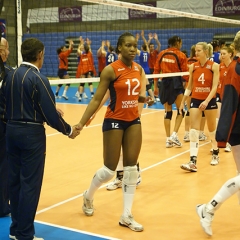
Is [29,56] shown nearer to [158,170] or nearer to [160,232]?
[160,232]

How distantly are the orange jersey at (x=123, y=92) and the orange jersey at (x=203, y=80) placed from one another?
249 centimetres

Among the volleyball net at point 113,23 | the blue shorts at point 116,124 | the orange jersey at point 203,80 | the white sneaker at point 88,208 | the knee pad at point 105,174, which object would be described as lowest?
the white sneaker at point 88,208

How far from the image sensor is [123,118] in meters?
4.17

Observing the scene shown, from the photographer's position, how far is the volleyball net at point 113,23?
20.3 metres

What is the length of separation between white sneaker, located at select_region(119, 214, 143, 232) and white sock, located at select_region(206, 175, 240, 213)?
68 cm

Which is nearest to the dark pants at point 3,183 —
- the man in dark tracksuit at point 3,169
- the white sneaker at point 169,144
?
the man in dark tracksuit at point 3,169

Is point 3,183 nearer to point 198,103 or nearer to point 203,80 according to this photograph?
point 198,103

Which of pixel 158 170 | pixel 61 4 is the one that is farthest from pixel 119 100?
pixel 61 4

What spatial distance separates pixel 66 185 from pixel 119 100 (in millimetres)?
1922

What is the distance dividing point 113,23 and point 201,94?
57.4 ft

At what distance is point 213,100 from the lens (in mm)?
6547

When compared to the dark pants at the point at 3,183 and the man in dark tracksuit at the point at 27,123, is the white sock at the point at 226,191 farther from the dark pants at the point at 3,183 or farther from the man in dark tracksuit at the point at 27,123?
the dark pants at the point at 3,183

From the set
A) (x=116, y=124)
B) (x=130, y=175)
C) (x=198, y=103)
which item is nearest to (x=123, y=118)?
(x=116, y=124)

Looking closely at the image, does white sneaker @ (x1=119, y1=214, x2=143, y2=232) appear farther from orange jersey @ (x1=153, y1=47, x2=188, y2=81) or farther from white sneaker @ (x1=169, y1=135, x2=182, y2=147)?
orange jersey @ (x1=153, y1=47, x2=188, y2=81)
